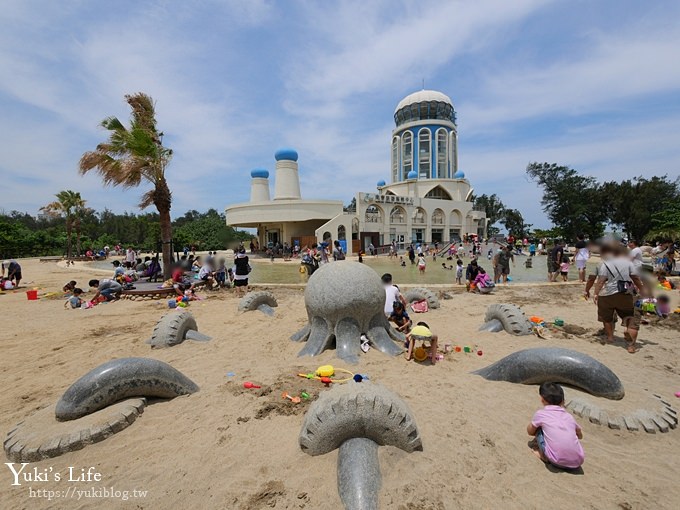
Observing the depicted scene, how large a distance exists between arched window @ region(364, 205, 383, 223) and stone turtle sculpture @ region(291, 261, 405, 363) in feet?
96.8

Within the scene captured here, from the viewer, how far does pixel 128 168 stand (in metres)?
13.4

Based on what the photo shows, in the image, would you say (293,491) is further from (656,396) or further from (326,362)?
(656,396)

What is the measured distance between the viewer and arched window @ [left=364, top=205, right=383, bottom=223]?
117 ft

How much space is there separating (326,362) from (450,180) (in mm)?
45137

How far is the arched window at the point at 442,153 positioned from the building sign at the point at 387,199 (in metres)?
12.7

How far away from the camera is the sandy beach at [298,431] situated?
2.81 metres

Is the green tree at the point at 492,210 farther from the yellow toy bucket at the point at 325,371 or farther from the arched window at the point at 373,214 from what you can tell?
the yellow toy bucket at the point at 325,371

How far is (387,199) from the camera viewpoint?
120 ft

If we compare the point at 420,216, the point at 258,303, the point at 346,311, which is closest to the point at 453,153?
the point at 420,216

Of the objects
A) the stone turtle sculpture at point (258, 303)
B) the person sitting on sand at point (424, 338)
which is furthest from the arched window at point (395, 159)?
the person sitting on sand at point (424, 338)

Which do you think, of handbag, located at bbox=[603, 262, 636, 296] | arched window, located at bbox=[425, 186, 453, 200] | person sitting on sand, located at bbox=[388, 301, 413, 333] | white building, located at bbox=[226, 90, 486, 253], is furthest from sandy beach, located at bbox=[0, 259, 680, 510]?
arched window, located at bbox=[425, 186, 453, 200]

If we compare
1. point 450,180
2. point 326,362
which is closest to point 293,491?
point 326,362

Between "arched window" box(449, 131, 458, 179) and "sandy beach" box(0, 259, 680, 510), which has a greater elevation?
"arched window" box(449, 131, 458, 179)

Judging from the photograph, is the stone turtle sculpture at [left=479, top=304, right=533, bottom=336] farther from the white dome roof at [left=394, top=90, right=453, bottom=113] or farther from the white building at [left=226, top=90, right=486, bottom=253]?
the white dome roof at [left=394, top=90, right=453, bottom=113]
